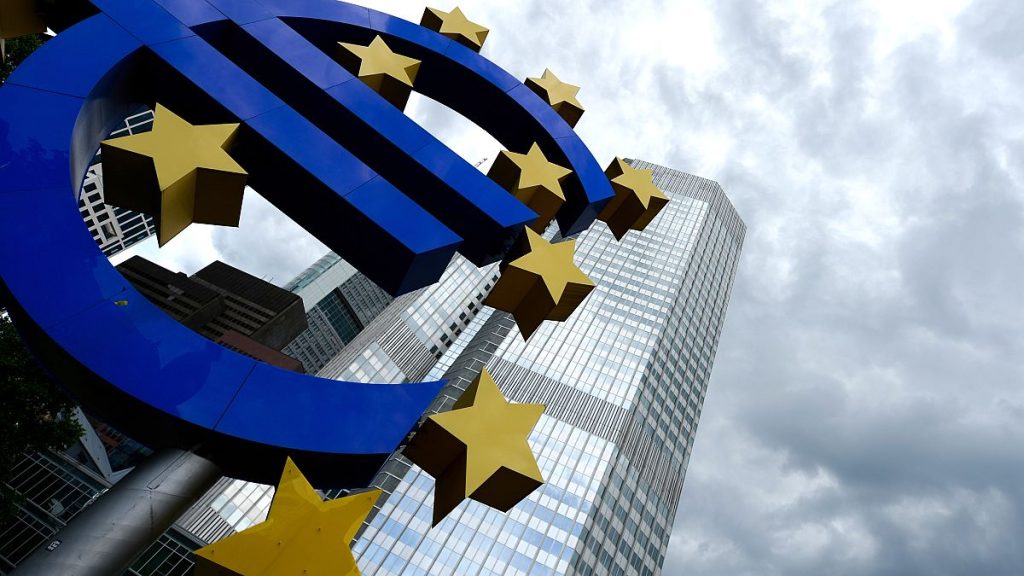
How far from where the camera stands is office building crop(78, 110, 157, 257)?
81.7 meters

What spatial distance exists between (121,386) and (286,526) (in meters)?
1.69

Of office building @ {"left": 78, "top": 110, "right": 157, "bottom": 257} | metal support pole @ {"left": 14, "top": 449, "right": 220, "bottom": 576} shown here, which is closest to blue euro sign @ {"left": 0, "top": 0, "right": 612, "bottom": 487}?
metal support pole @ {"left": 14, "top": 449, "right": 220, "bottom": 576}

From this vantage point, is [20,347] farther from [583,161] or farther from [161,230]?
[583,161]

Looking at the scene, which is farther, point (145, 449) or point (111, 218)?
point (111, 218)

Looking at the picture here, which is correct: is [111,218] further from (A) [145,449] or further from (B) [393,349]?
(B) [393,349]

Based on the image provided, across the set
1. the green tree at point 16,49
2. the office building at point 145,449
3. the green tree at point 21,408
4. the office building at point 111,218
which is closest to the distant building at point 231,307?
the office building at point 145,449

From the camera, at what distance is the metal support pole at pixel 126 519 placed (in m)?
3.76

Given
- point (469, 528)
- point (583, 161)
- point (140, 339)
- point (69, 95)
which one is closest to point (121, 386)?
point (140, 339)

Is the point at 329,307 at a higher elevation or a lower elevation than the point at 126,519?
higher

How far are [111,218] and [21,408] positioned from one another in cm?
9245

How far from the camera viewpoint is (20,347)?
1619 cm

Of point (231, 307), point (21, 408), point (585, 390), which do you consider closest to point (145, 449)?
point (231, 307)

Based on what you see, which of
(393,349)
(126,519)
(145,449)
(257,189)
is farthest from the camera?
(393,349)

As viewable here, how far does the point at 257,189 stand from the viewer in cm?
678
